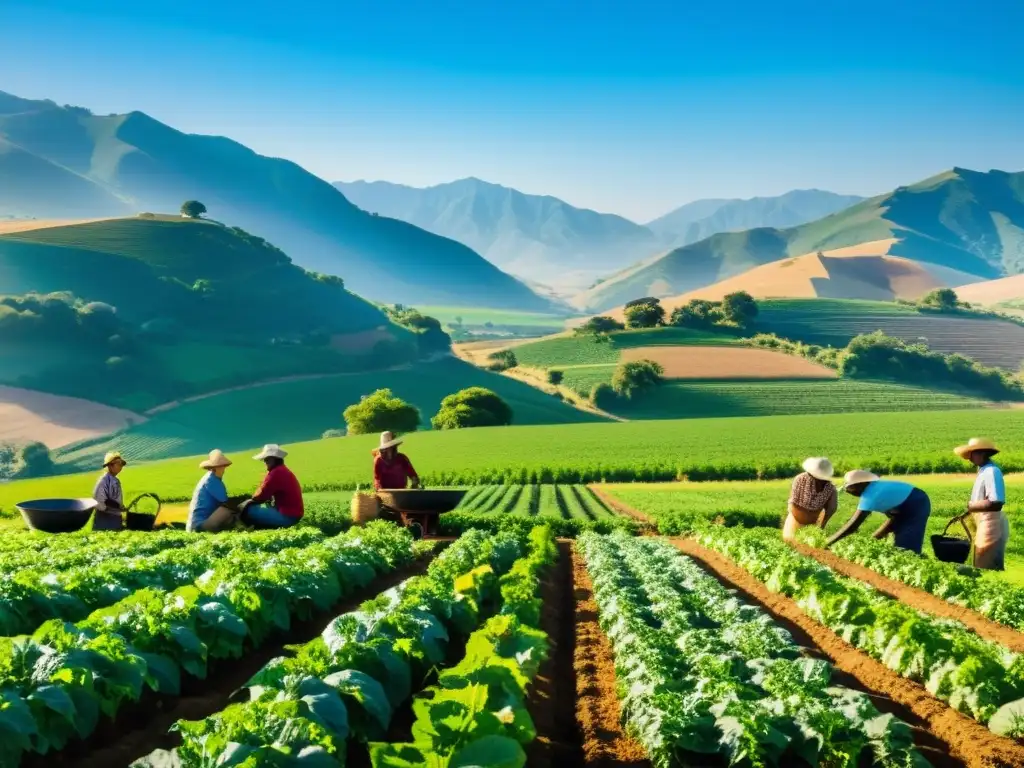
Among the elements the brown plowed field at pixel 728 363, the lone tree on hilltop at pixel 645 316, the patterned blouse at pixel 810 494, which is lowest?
the patterned blouse at pixel 810 494

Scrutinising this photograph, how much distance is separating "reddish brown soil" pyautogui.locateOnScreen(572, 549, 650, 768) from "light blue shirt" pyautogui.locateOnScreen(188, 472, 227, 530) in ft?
26.9

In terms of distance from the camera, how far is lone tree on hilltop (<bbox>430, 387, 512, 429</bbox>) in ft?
254

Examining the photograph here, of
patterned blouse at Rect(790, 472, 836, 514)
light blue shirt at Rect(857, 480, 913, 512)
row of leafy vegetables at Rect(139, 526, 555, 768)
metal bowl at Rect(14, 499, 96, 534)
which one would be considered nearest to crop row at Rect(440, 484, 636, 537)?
patterned blouse at Rect(790, 472, 836, 514)

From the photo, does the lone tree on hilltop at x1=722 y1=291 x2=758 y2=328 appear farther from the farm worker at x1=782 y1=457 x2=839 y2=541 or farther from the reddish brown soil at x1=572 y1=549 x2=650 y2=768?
the reddish brown soil at x1=572 y1=549 x2=650 y2=768

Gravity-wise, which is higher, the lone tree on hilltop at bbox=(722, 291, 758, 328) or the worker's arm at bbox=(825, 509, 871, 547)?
the lone tree on hilltop at bbox=(722, 291, 758, 328)

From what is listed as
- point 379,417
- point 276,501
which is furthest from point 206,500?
point 379,417

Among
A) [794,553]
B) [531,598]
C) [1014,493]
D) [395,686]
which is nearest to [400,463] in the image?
[794,553]

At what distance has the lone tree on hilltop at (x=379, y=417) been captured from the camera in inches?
2982

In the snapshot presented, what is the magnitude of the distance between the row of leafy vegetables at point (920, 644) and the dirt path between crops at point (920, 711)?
102mm

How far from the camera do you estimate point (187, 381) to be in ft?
370

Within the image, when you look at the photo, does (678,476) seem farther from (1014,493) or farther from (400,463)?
(400,463)

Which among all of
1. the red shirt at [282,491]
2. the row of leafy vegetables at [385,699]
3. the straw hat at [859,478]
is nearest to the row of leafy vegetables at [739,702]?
the row of leafy vegetables at [385,699]

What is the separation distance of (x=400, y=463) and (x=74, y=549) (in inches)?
286

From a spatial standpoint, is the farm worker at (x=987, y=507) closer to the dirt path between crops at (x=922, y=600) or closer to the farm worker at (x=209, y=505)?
the dirt path between crops at (x=922, y=600)
